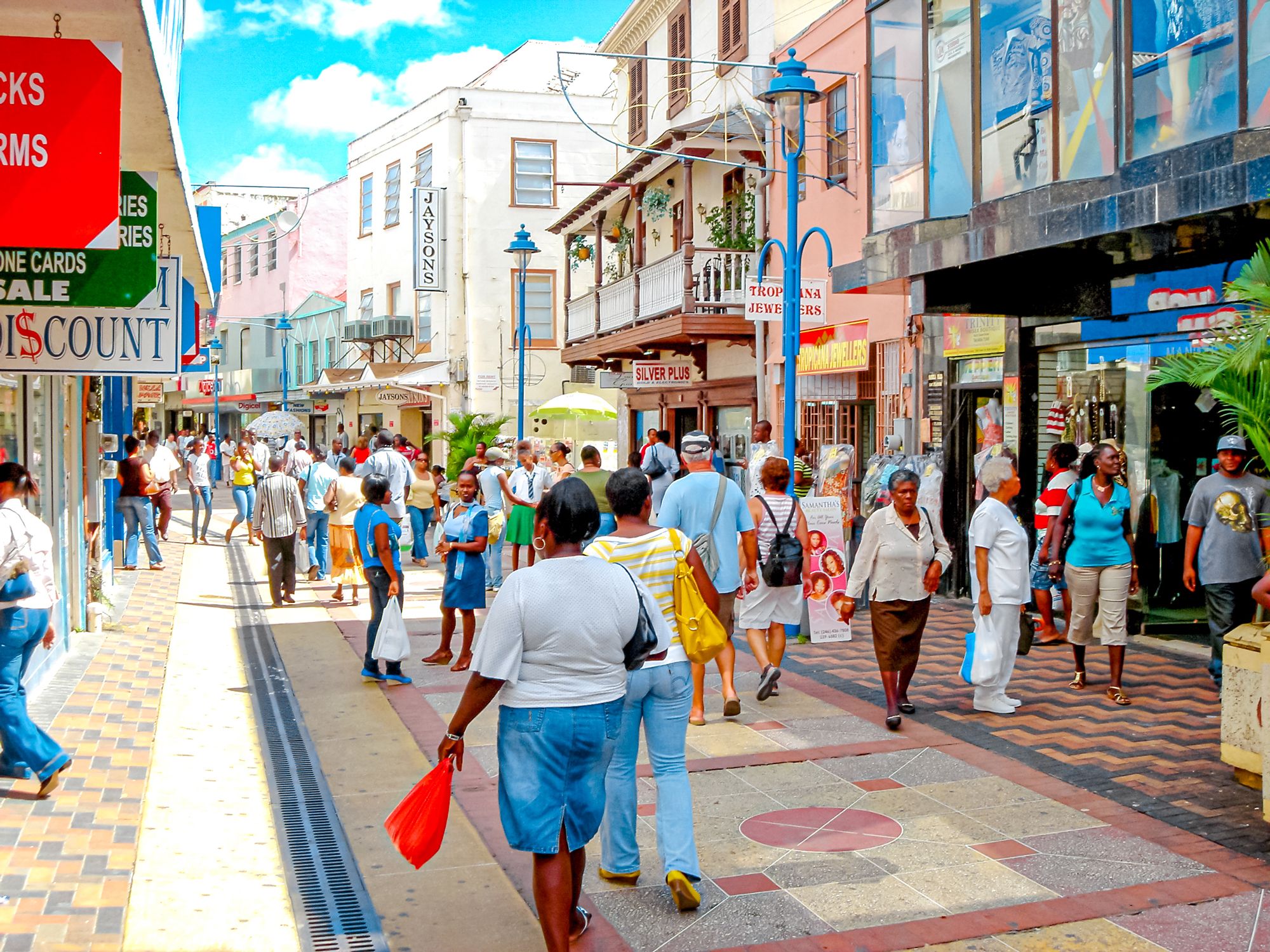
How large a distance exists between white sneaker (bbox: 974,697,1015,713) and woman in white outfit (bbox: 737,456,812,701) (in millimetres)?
1322

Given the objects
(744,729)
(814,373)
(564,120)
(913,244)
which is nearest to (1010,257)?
(913,244)

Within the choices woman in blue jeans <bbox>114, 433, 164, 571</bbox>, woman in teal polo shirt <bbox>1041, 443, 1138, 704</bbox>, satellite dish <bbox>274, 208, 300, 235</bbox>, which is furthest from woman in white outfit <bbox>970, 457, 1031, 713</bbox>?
satellite dish <bbox>274, 208, 300, 235</bbox>

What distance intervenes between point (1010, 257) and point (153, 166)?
22.9ft

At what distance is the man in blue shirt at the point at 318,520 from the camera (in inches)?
626

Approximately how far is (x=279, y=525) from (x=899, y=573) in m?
8.15

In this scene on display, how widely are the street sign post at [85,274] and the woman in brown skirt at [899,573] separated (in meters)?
4.46

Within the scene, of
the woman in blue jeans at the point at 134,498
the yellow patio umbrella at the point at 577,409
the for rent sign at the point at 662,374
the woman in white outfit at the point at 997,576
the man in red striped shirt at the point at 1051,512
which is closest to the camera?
the woman in white outfit at the point at 997,576

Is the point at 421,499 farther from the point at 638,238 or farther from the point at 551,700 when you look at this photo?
the point at 551,700

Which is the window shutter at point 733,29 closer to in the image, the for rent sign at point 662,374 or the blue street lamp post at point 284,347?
the for rent sign at point 662,374

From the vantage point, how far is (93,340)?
691 cm

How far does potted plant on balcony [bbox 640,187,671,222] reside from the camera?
75.4ft

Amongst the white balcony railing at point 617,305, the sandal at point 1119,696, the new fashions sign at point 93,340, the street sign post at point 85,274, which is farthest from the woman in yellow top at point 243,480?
the sandal at point 1119,696

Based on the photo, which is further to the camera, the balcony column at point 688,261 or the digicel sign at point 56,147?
the balcony column at point 688,261

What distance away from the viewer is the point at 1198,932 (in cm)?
462
